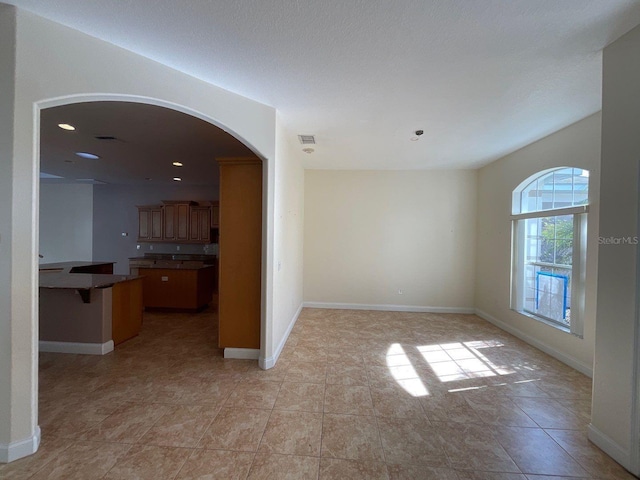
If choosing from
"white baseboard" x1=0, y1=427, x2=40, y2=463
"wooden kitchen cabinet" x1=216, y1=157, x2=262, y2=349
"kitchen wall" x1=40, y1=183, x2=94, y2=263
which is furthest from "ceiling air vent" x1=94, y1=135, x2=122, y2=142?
"kitchen wall" x1=40, y1=183, x2=94, y2=263

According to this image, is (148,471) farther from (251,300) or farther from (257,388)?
(251,300)

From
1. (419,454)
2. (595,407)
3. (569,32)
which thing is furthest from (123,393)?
(569,32)

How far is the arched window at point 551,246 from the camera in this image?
10.4 feet

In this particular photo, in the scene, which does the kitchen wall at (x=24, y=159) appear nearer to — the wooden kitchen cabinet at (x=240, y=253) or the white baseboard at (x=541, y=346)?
the wooden kitchen cabinet at (x=240, y=253)

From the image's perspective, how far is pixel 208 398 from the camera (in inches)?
95.3

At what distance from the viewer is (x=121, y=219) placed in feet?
23.7

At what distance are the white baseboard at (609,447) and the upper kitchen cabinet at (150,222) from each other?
799cm

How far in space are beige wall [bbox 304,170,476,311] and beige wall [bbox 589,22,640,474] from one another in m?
3.43

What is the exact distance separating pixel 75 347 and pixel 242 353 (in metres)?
2.15

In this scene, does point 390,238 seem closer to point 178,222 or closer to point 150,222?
point 178,222

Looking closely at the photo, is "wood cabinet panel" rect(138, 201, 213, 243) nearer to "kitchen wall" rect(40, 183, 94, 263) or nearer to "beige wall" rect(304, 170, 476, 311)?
"kitchen wall" rect(40, 183, 94, 263)

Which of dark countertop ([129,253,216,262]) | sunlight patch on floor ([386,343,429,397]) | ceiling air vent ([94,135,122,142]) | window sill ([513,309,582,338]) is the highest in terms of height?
ceiling air vent ([94,135,122,142])

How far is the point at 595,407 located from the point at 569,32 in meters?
2.68

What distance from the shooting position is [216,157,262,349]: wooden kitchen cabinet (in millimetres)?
3186
